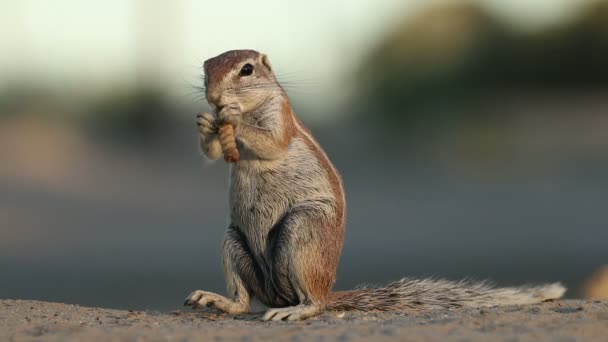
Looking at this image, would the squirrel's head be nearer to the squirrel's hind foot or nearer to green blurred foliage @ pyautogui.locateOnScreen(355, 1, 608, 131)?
the squirrel's hind foot

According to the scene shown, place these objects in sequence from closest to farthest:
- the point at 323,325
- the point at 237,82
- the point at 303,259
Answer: the point at 323,325 → the point at 303,259 → the point at 237,82

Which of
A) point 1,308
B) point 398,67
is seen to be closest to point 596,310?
point 1,308

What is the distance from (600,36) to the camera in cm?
3359

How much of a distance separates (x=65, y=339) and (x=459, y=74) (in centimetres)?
2802

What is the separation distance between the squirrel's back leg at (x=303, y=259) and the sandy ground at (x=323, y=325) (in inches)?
7.6

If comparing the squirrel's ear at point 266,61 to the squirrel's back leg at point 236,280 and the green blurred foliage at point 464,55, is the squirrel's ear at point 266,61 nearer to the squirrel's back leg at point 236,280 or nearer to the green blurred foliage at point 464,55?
the squirrel's back leg at point 236,280

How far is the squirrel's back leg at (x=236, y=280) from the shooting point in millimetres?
9734

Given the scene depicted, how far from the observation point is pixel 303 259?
934 centimetres

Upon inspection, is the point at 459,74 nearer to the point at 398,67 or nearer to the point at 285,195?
the point at 398,67

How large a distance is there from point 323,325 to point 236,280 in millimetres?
1500

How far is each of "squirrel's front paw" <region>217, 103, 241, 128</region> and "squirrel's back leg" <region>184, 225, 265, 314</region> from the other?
3.40ft

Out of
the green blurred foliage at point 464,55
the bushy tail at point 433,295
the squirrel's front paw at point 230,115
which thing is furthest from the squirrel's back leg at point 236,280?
the green blurred foliage at point 464,55

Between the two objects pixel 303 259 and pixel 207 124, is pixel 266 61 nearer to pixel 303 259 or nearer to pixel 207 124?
pixel 207 124

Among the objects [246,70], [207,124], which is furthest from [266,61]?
[207,124]
